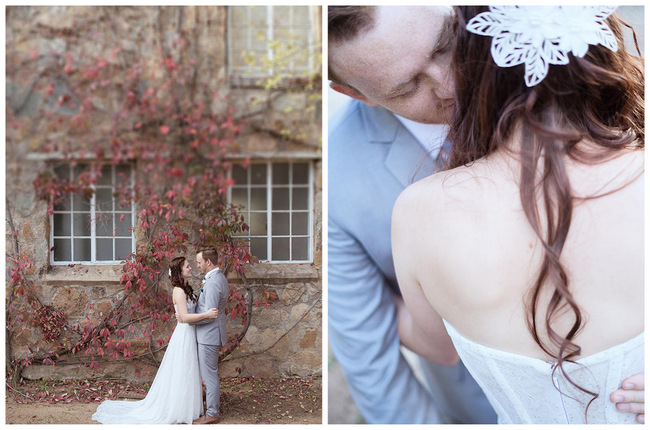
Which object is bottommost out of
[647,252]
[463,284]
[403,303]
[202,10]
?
[403,303]

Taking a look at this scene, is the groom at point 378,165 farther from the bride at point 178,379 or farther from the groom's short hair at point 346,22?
the bride at point 178,379

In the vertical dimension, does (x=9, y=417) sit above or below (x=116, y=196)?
below

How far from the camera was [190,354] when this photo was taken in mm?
2361

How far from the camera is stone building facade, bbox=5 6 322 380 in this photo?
7.95 feet

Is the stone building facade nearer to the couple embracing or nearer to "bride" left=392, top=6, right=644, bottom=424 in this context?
the couple embracing

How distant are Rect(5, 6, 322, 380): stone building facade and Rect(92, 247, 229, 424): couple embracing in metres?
0.08

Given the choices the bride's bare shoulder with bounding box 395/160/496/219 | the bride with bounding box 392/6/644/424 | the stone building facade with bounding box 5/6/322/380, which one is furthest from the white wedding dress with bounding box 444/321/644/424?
the stone building facade with bounding box 5/6/322/380

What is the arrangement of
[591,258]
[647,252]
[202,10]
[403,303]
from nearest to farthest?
[591,258]
[647,252]
[403,303]
[202,10]

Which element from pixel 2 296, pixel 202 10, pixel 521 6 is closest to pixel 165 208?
pixel 2 296

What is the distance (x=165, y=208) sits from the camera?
243 cm

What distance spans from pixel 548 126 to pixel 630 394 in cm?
124

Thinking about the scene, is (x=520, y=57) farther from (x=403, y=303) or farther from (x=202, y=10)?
(x=202, y=10)

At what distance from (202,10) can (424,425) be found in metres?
2.60

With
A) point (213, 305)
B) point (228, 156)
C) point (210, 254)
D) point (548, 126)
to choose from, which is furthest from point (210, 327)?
point (548, 126)
